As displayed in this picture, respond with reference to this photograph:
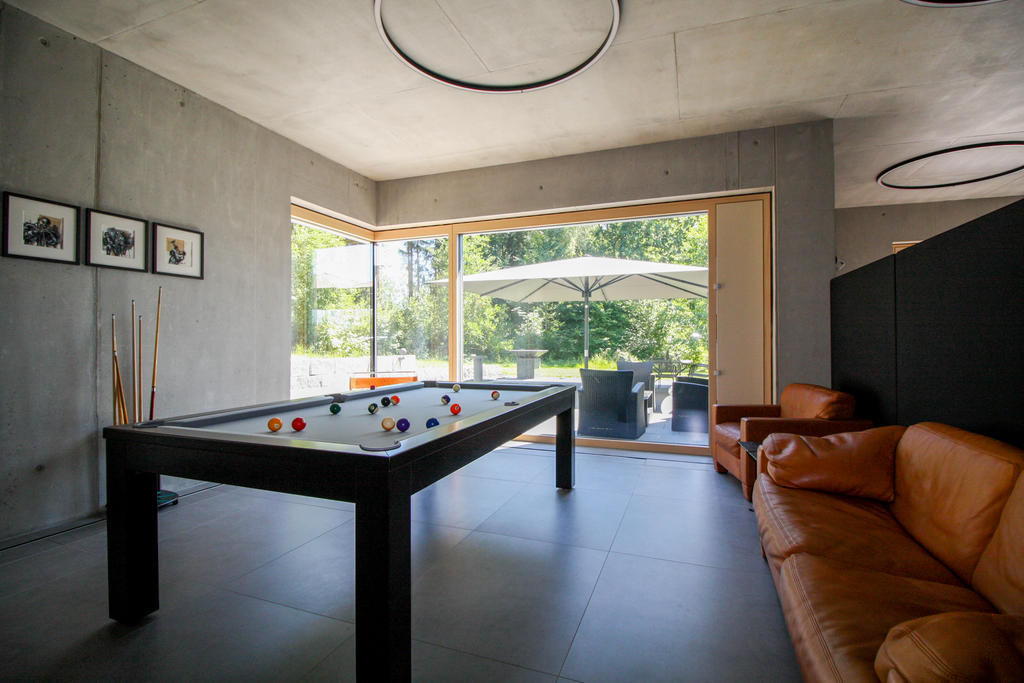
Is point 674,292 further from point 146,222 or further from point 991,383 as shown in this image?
point 146,222

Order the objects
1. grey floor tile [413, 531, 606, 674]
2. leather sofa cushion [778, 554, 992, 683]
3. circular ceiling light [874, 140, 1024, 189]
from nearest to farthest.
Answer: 1. leather sofa cushion [778, 554, 992, 683]
2. grey floor tile [413, 531, 606, 674]
3. circular ceiling light [874, 140, 1024, 189]

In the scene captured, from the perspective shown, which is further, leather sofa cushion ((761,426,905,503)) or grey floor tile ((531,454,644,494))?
grey floor tile ((531,454,644,494))

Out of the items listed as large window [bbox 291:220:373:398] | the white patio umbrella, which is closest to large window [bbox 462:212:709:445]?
the white patio umbrella

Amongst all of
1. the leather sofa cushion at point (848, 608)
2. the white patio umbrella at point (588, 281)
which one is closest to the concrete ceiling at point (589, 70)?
the white patio umbrella at point (588, 281)

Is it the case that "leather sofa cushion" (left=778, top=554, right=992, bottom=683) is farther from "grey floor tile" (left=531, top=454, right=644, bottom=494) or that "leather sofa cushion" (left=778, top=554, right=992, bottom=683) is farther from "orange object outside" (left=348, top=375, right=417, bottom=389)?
"orange object outside" (left=348, top=375, right=417, bottom=389)

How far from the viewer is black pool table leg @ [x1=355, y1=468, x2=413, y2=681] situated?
4.66 feet

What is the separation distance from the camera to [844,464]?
2119mm

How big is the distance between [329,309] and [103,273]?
2243 millimetres

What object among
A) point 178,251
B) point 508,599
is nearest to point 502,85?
point 178,251

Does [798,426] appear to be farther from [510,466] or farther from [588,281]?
[588,281]

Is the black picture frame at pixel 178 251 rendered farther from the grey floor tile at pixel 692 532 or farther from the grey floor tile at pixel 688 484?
the grey floor tile at pixel 688 484

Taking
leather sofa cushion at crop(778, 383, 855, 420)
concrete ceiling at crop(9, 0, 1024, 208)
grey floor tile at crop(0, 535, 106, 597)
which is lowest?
grey floor tile at crop(0, 535, 106, 597)

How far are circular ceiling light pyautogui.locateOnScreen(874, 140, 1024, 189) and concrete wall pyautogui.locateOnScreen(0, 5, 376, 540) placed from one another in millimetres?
6242

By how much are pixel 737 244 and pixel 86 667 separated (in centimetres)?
504
